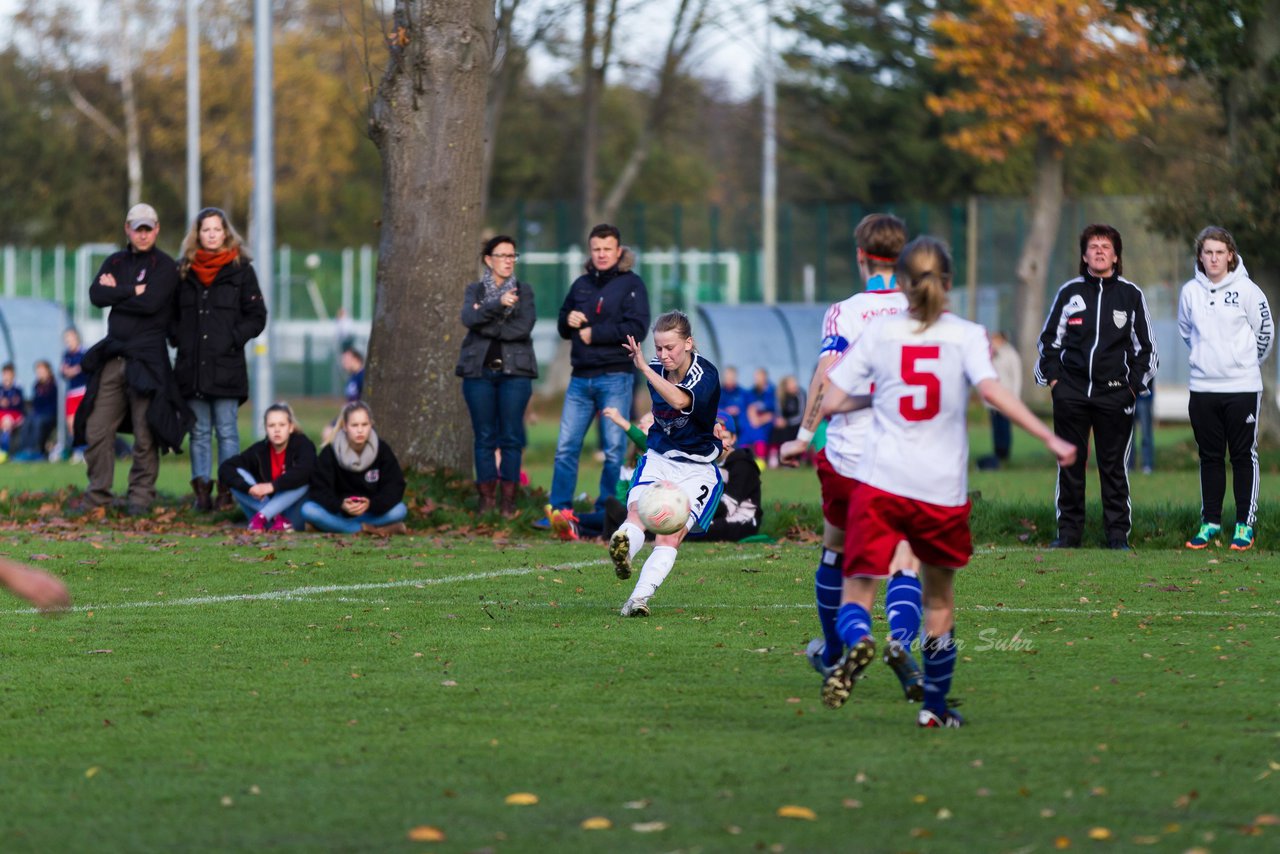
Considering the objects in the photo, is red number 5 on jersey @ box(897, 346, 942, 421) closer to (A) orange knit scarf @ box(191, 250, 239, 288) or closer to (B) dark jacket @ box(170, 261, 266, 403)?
(B) dark jacket @ box(170, 261, 266, 403)

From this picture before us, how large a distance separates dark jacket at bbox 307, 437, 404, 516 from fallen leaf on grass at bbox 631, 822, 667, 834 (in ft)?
27.8

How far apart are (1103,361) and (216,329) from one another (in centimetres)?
638

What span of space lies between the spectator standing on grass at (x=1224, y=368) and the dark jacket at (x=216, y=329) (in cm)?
666

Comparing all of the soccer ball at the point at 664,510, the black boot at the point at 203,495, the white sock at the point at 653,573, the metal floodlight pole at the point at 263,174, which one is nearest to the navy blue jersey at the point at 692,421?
the soccer ball at the point at 664,510

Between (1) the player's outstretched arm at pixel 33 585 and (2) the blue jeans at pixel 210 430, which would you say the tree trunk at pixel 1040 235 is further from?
(1) the player's outstretched arm at pixel 33 585

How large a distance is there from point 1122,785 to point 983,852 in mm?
847

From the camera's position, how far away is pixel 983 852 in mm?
4504

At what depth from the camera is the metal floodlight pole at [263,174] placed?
21125 millimetres

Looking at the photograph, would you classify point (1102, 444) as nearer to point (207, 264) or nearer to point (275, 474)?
point (275, 474)

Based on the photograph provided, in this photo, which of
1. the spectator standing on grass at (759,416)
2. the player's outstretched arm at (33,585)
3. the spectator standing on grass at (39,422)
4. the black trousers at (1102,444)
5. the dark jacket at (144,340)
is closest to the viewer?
the player's outstretched arm at (33,585)

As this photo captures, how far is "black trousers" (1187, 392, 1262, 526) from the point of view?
12023 mm

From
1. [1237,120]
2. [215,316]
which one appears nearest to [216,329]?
[215,316]

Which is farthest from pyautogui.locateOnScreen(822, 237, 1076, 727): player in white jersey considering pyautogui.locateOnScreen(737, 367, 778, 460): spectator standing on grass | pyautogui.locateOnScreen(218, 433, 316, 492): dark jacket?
pyautogui.locateOnScreen(737, 367, 778, 460): spectator standing on grass

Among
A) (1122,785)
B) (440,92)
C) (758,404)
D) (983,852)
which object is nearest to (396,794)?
(983,852)
